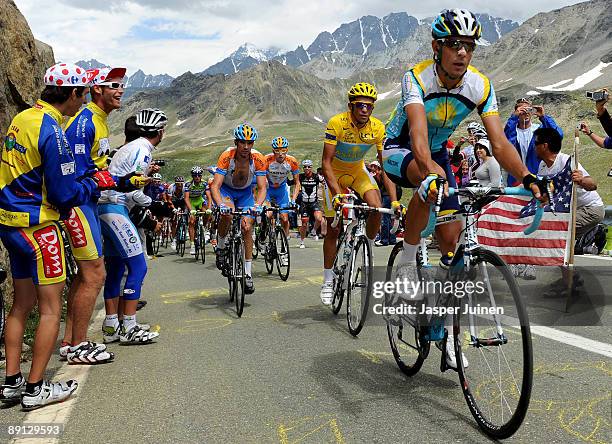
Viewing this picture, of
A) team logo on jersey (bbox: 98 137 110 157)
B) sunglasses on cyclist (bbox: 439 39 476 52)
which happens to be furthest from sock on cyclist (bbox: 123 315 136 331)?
sunglasses on cyclist (bbox: 439 39 476 52)

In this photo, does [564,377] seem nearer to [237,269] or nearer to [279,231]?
[237,269]

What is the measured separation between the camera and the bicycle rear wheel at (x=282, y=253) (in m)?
10.1

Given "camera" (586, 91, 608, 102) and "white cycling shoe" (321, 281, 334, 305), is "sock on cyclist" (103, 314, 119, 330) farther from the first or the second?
"camera" (586, 91, 608, 102)

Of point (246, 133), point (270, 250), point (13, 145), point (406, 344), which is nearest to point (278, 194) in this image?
point (270, 250)

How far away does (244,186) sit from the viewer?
8797 millimetres

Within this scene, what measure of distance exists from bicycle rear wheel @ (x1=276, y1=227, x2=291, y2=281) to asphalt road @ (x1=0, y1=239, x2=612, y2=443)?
353 cm

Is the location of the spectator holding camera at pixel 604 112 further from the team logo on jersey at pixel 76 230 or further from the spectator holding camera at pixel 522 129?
the team logo on jersey at pixel 76 230

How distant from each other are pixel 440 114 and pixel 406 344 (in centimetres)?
193

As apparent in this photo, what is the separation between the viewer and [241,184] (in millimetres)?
8758

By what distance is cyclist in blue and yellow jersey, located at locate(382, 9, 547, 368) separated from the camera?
12.8ft

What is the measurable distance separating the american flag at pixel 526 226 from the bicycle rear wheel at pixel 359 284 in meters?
1.97

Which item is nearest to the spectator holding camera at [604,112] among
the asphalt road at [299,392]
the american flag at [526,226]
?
the american flag at [526,226]

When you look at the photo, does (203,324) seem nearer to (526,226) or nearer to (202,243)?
(526,226)

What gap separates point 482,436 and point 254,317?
4049 mm
